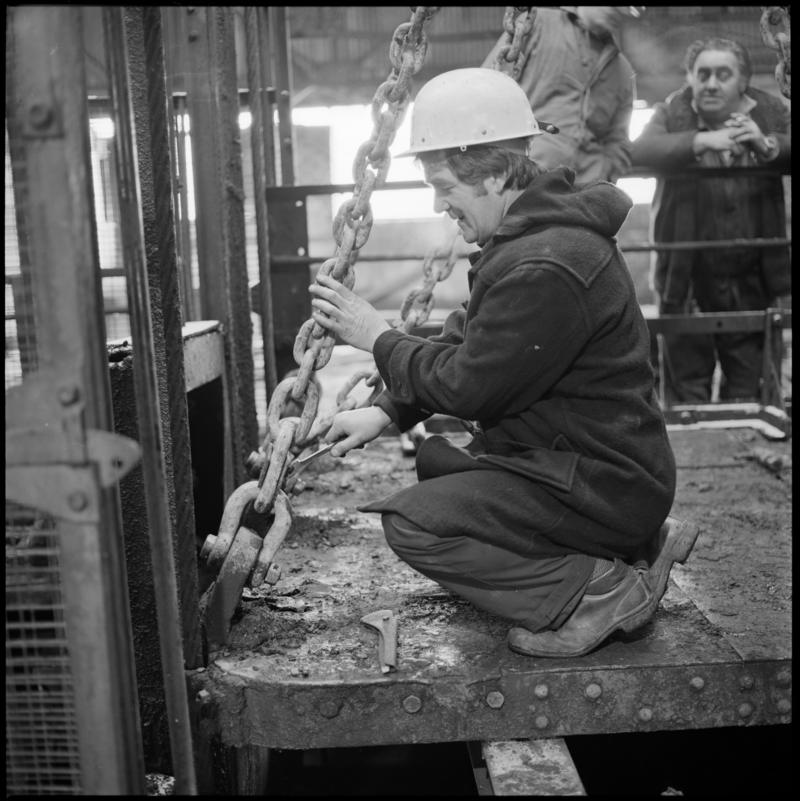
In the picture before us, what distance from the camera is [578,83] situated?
459 centimetres

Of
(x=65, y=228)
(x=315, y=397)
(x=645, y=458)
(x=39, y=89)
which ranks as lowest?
(x=645, y=458)

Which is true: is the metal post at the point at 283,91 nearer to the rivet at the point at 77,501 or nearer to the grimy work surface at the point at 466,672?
the grimy work surface at the point at 466,672

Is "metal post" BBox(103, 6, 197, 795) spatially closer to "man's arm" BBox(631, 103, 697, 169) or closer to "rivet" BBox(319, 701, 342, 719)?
"rivet" BBox(319, 701, 342, 719)

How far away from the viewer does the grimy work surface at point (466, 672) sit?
7.86ft

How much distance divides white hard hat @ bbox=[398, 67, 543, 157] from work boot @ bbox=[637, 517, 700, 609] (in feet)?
3.69

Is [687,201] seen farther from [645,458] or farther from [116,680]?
[116,680]

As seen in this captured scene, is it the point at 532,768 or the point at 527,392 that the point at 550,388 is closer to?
the point at 527,392

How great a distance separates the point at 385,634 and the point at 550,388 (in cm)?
78

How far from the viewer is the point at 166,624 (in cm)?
185

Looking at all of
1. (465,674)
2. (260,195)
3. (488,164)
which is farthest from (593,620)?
(260,195)

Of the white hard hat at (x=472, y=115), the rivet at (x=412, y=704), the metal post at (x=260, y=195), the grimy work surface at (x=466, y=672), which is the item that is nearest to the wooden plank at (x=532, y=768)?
the grimy work surface at (x=466, y=672)

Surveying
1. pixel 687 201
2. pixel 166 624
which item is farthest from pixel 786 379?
pixel 166 624

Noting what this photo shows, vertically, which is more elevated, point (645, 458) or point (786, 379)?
point (645, 458)

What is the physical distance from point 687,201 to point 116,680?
15.4 feet
